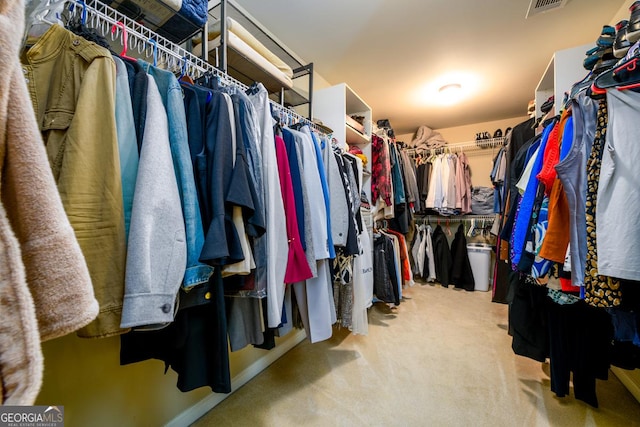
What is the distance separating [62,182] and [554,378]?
1.92 metres

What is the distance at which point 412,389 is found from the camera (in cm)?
131

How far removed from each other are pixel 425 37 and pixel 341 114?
86 cm

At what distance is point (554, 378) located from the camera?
3.73 feet

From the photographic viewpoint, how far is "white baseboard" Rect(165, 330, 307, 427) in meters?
1.08

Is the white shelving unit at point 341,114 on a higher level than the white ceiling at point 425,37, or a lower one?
lower

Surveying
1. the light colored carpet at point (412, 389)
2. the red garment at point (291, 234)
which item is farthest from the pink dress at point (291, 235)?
the light colored carpet at point (412, 389)

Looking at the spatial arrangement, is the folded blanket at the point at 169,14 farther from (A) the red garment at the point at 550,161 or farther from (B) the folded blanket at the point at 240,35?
(A) the red garment at the point at 550,161

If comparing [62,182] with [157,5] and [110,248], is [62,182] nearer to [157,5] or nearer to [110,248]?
[110,248]

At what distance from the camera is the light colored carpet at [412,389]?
3.68ft

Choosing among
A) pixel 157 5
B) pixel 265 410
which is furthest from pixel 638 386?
pixel 157 5

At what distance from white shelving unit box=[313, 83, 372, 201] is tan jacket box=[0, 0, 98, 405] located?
5.62 feet

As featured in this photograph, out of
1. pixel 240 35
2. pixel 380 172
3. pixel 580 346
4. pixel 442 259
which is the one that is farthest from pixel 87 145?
pixel 442 259

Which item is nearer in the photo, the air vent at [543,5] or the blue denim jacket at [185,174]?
the blue denim jacket at [185,174]

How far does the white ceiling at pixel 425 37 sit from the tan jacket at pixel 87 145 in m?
1.43
